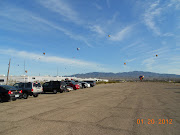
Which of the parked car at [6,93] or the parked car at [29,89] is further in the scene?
the parked car at [29,89]

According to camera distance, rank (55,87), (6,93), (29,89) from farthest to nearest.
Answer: (55,87)
(29,89)
(6,93)

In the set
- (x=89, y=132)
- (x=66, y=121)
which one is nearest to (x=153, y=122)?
(x=89, y=132)

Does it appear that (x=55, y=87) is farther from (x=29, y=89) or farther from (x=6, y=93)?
(x=6, y=93)

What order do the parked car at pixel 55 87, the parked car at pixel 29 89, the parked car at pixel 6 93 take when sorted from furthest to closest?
the parked car at pixel 55 87, the parked car at pixel 29 89, the parked car at pixel 6 93

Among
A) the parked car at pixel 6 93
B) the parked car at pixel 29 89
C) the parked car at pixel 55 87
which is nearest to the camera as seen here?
the parked car at pixel 6 93

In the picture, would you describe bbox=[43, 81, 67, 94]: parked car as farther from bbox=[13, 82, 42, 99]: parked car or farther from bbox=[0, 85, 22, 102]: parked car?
bbox=[0, 85, 22, 102]: parked car

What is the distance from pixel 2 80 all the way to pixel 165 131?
6120 centimetres

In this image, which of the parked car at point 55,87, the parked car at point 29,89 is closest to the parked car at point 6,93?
the parked car at point 29,89

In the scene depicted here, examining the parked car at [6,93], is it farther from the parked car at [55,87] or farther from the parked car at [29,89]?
the parked car at [55,87]

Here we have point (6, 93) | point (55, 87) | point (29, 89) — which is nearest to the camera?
point (6, 93)

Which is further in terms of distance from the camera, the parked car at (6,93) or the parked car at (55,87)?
the parked car at (55,87)

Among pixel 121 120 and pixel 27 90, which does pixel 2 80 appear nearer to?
pixel 27 90

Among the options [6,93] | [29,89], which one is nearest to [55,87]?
[29,89]

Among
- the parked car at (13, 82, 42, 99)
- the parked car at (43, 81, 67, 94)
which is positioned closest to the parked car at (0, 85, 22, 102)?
the parked car at (13, 82, 42, 99)
